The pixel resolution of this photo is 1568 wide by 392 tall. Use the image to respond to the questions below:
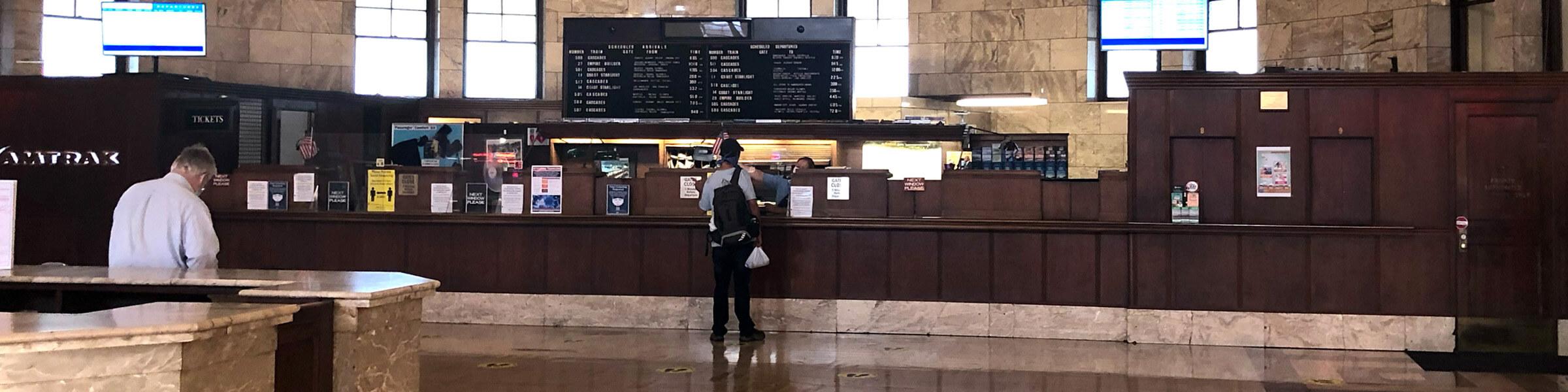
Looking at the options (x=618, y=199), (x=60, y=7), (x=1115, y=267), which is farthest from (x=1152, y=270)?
(x=60, y=7)

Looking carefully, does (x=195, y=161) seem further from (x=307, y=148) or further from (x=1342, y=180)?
(x=1342, y=180)

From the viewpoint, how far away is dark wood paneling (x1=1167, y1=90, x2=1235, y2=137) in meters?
8.36

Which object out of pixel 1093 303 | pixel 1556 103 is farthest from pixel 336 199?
pixel 1556 103

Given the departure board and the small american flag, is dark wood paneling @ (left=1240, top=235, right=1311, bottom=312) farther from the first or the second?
the small american flag

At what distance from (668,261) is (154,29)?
475 cm

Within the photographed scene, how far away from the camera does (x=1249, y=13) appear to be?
11609 mm

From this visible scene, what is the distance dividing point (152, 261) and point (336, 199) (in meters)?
4.16

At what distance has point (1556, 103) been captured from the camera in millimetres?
8125

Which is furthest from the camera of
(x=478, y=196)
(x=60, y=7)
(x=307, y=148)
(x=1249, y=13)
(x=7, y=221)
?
(x=1249, y=13)

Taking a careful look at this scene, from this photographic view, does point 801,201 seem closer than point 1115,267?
No

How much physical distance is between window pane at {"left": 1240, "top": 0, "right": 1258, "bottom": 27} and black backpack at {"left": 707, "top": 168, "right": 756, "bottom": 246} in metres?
5.52

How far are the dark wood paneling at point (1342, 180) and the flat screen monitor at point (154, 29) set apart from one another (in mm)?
8254

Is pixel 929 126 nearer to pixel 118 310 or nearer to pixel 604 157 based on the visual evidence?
pixel 604 157

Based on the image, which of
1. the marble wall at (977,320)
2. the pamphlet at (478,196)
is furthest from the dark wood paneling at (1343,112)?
the pamphlet at (478,196)
